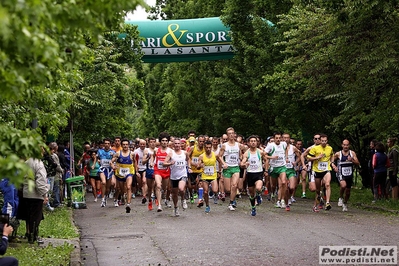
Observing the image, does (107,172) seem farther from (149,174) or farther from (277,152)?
(277,152)

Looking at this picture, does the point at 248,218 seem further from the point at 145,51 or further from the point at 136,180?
the point at 145,51

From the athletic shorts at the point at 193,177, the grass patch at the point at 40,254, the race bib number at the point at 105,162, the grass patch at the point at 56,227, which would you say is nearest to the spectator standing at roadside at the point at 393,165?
the athletic shorts at the point at 193,177

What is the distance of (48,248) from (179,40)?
68.3 ft

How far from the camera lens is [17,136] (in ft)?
21.9

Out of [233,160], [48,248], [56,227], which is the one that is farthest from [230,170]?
[48,248]

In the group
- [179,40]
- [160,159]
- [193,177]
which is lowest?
[193,177]

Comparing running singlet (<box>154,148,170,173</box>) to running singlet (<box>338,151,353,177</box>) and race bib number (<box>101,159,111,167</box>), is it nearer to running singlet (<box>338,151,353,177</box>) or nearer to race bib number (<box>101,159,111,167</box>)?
running singlet (<box>338,151,353,177</box>)

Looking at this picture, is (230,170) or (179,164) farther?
(230,170)

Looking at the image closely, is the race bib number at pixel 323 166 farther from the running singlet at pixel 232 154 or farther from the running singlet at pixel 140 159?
the running singlet at pixel 140 159

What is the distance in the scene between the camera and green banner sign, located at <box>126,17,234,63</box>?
107 ft

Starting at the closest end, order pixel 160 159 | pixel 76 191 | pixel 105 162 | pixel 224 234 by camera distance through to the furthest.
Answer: pixel 224 234 < pixel 160 159 < pixel 76 191 < pixel 105 162

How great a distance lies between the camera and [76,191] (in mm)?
22281

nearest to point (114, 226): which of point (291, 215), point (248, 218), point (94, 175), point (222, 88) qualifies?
point (248, 218)

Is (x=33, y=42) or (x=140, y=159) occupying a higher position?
(x=33, y=42)
